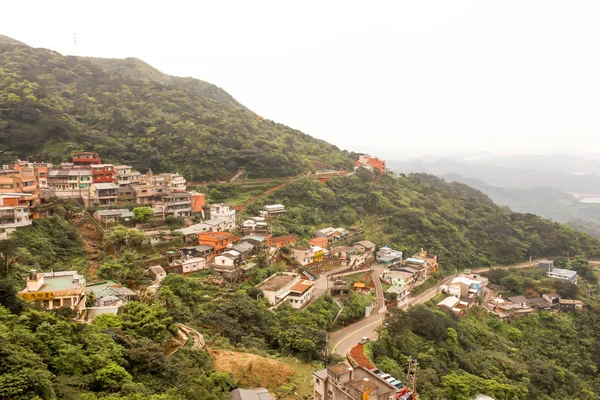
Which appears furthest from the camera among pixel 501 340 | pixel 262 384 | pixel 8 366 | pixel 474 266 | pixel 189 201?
pixel 474 266

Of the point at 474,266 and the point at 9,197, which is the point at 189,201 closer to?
the point at 9,197

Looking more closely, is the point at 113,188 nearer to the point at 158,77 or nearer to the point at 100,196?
the point at 100,196

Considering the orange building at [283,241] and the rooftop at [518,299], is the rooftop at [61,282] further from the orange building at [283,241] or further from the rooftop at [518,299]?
the rooftop at [518,299]

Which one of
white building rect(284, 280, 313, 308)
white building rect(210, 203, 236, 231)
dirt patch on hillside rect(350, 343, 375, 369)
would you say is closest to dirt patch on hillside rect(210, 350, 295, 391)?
dirt patch on hillside rect(350, 343, 375, 369)

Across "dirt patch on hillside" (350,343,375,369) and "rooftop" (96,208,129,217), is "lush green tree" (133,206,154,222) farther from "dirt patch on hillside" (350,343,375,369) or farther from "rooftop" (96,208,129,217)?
"dirt patch on hillside" (350,343,375,369)

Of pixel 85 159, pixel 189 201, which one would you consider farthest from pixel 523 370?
pixel 85 159
